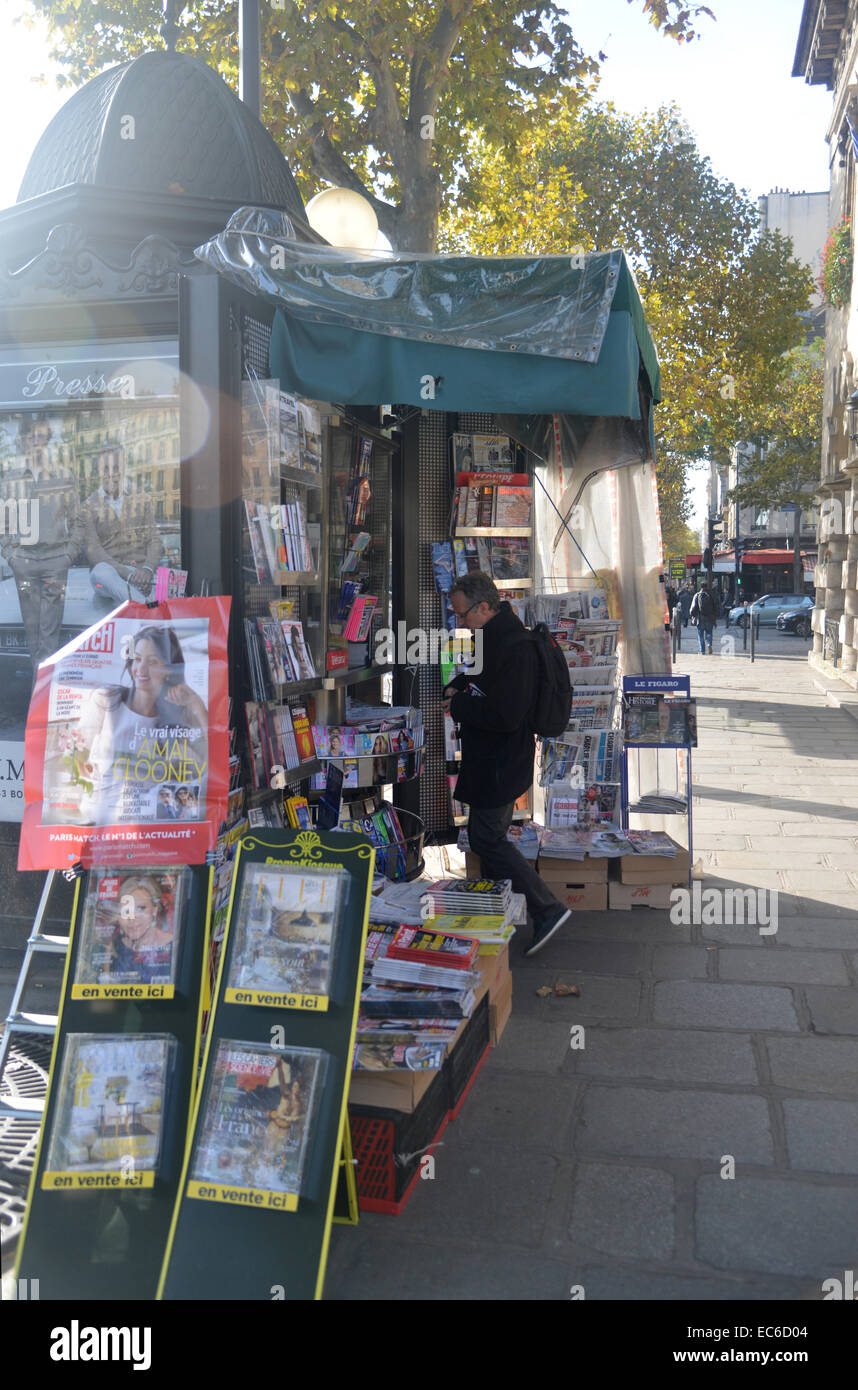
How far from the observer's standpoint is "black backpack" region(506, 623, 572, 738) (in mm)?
5668

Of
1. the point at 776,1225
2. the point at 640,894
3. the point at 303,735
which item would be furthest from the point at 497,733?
the point at 776,1225

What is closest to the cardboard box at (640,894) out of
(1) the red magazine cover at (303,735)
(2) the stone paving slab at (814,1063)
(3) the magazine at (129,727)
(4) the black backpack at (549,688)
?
(4) the black backpack at (549,688)

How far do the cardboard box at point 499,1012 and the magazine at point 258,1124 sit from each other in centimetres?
167

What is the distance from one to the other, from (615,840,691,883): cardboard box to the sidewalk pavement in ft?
0.69

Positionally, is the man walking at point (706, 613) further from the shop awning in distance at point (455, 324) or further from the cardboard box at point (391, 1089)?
the cardboard box at point (391, 1089)

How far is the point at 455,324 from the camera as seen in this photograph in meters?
5.00

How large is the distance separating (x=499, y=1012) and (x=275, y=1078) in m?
1.89

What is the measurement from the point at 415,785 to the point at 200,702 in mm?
4004

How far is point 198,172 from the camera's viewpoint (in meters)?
6.08

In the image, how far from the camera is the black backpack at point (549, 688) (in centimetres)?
567

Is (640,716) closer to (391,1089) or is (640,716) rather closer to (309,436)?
(309,436)

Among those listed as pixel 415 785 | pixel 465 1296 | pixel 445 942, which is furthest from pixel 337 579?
pixel 465 1296

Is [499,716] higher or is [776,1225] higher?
[499,716]

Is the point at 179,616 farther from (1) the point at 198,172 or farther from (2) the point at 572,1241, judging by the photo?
(1) the point at 198,172
